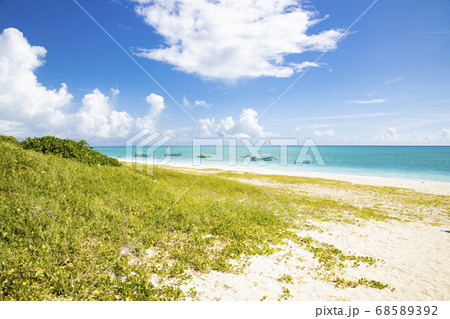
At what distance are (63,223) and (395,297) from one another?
34.7ft

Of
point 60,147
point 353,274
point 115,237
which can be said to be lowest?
point 353,274

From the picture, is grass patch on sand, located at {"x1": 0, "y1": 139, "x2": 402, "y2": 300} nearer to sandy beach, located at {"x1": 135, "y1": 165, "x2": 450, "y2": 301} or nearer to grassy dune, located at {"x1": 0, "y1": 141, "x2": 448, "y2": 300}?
grassy dune, located at {"x1": 0, "y1": 141, "x2": 448, "y2": 300}

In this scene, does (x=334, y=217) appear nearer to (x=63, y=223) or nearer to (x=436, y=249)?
(x=436, y=249)

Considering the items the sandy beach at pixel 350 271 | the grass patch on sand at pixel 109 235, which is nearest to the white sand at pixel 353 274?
the sandy beach at pixel 350 271

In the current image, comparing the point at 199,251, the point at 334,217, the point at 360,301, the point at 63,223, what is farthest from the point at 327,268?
the point at 63,223

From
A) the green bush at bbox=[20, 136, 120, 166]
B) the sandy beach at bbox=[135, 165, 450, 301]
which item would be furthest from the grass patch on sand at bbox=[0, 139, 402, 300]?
the green bush at bbox=[20, 136, 120, 166]

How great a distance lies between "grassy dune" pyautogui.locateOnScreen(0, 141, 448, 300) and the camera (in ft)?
17.5

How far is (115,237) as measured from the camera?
7672mm

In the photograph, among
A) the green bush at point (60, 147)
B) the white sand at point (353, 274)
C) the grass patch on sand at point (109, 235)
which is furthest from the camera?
the green bush at point (60, 147)

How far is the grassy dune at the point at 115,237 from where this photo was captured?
5.33 meters

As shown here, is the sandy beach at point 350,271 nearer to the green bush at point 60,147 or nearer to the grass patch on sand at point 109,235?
the grass patch on sand at point 109,235

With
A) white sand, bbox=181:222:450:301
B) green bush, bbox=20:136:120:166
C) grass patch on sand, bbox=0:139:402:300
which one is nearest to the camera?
grass patch on sand, bbox=0:139:402:300

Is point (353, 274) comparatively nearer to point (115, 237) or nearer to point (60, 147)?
point (115, 237)

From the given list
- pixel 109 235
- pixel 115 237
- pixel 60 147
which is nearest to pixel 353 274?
pixel 115 237
